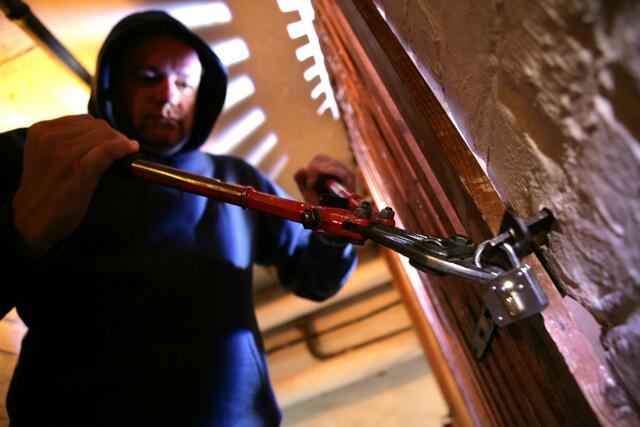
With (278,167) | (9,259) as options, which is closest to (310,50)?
(278,167)

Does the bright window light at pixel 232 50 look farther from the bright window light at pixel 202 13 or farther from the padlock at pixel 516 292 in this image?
the padlock at pixel 516 292

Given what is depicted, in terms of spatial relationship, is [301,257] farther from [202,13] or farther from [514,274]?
[514,274]

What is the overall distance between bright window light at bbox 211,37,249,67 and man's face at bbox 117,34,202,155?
0.31 m

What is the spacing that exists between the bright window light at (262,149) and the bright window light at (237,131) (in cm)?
10

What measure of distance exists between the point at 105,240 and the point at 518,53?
130cm

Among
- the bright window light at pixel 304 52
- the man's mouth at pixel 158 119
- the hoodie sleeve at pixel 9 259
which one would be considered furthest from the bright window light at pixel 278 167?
the hoodie sleeve at pixel 9 259

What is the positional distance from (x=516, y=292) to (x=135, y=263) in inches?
46.7

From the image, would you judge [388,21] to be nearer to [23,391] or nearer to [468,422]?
[468,422]

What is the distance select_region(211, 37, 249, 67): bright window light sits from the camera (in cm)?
192

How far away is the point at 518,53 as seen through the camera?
0.41m

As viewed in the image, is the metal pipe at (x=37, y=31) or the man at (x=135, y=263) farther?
the metal pipe at (x=37, y=31)

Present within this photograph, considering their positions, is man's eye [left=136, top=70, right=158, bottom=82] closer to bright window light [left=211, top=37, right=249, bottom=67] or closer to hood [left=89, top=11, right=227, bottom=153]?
hood [left=89, top=11, right=227, bottom=153]

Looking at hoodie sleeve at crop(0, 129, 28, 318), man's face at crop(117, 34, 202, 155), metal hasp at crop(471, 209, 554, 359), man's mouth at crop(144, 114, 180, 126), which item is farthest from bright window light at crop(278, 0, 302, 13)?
metal hasp at crop(471, 209, 554, 359)

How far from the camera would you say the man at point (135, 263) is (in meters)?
0.85
